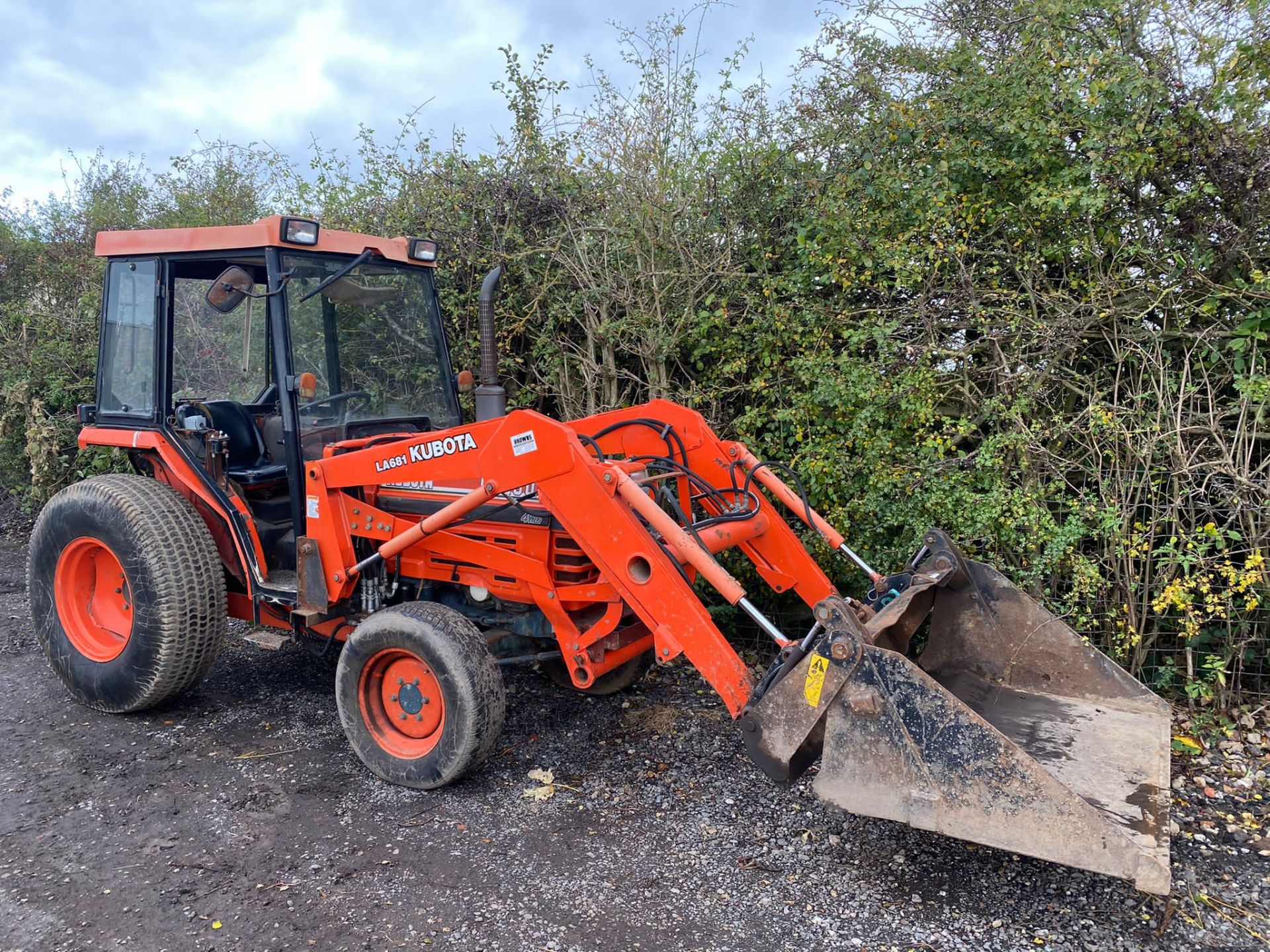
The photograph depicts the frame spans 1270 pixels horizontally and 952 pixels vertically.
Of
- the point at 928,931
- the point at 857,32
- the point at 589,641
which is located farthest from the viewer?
the point at 857,32

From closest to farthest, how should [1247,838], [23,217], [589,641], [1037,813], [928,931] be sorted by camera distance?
[1037,813] < [928,931] < [1247,838] < [589,641] < [23,217]

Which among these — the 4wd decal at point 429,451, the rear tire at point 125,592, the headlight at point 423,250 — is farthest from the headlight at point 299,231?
the rear tire at point 125,592

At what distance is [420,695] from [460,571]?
62 centimetres

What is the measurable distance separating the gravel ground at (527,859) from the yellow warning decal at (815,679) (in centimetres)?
75

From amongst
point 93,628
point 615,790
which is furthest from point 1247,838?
point 93,628

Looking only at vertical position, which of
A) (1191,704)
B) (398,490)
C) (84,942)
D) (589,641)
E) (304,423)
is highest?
(304,423)

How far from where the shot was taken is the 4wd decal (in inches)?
137

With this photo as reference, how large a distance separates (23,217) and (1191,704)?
11.1m

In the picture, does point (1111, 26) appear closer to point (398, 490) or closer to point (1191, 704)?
point (1191, 704)

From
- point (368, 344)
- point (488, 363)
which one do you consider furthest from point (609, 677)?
point (368, 344)

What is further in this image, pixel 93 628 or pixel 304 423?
pixel 93 628

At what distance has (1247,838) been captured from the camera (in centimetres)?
331

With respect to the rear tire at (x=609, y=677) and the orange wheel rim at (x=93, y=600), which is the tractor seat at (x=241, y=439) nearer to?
the orange wheel rim at (x=93, y=600)

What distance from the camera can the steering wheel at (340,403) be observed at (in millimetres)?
4090
